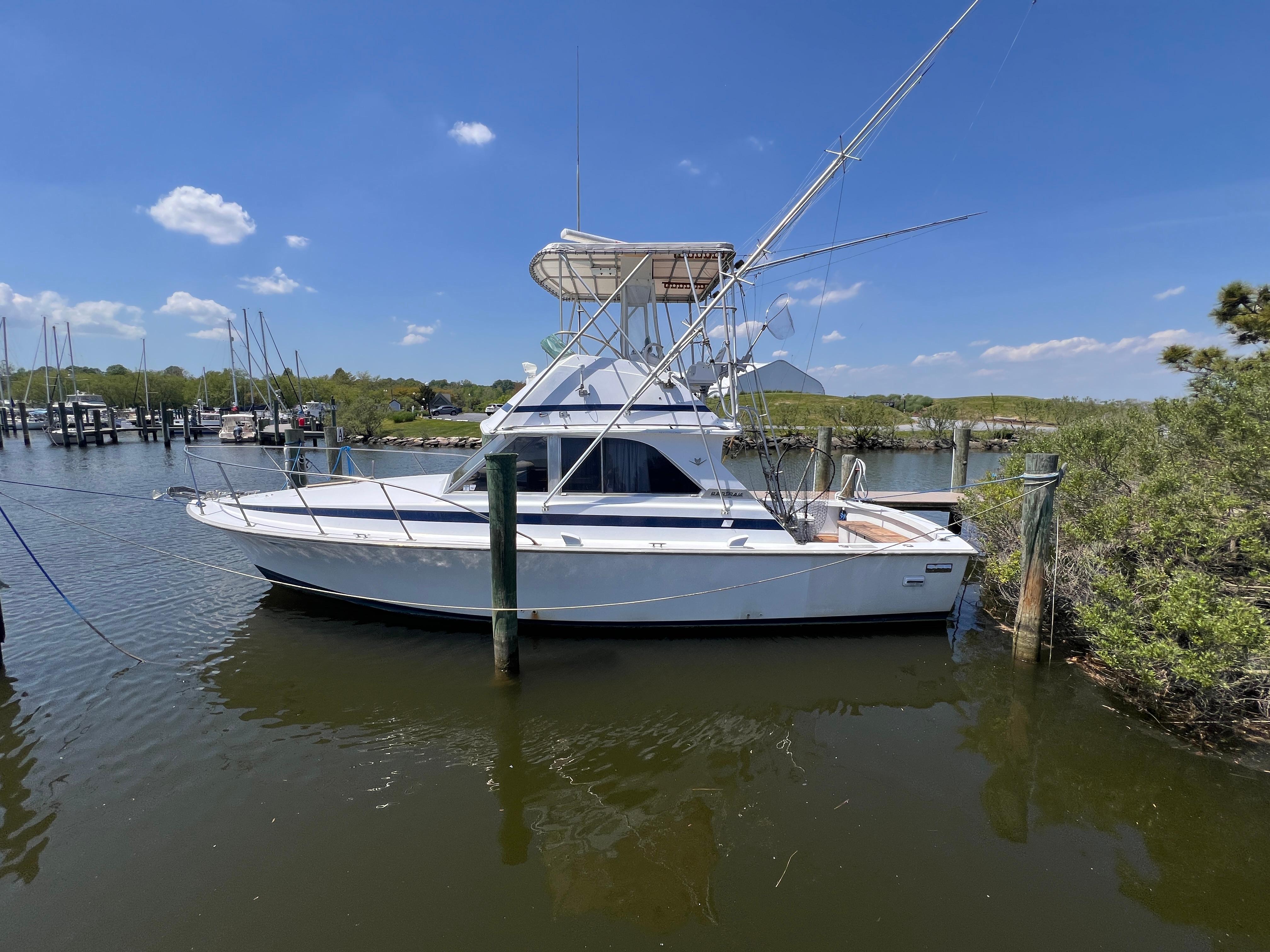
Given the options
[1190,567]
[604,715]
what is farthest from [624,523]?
[1190,567]

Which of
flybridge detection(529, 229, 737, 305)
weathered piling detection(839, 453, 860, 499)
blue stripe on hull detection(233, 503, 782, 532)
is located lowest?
blue stripe on hull detection(233, 503, 782, 532)

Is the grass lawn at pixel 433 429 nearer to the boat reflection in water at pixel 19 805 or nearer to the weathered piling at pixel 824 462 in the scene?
the weathered piling at pixel 824 462

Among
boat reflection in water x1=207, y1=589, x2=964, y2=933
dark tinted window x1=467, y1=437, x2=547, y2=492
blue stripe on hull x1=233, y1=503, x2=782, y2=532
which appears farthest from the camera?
dark tinted window x1=467, y1=437, x2=547, y2=492

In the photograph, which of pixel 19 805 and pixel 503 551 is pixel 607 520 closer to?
pixel 503 551

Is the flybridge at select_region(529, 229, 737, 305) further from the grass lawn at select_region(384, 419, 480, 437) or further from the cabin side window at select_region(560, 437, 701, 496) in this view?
the grass lawn at select_region(384, 419, 480, 437)

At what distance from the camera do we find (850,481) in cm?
884

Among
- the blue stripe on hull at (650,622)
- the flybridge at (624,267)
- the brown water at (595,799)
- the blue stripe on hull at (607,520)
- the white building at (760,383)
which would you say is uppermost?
the flybridge at (624,267)

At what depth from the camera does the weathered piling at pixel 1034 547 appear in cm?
633

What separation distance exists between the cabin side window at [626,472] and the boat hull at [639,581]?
1.16m

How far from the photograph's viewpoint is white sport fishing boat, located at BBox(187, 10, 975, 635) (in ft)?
22.1

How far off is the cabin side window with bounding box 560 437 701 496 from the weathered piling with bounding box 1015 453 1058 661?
3826 mm

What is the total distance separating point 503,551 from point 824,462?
720 centimetres

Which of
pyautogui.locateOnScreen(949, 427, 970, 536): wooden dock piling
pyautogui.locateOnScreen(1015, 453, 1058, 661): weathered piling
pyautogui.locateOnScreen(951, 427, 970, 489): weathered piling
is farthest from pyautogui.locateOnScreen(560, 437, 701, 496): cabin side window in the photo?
pyautogui.locateOnScreen(951, 427, 970, 489): weathered piling

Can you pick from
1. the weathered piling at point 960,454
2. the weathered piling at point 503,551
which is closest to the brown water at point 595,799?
the weathered piling at point 503,551
